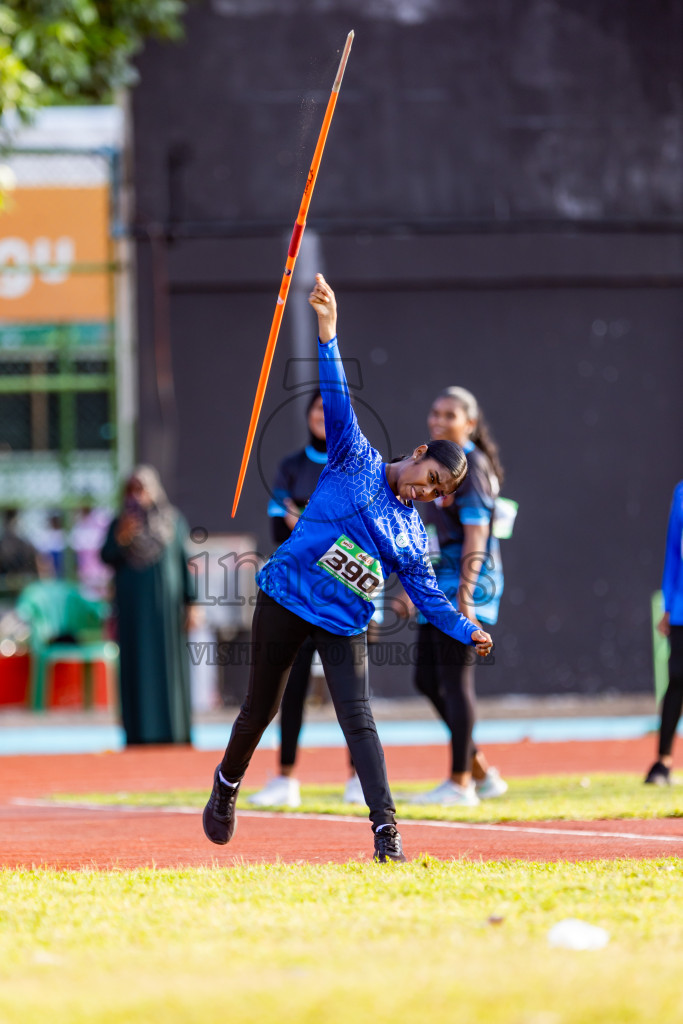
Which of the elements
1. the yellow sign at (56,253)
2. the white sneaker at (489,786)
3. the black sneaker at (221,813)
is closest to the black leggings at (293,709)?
the white sneaker at (489,786)

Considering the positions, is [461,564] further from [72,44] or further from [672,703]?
[72,44]

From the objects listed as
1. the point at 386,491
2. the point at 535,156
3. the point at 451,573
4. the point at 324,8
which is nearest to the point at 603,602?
the point at 535,156

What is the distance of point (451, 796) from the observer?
25.6 feet

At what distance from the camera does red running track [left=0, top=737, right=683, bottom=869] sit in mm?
5887

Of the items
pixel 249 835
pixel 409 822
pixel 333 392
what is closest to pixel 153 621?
pixel 409 822

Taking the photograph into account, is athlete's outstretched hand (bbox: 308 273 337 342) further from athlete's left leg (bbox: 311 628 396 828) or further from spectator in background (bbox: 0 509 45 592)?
spectator in background (bbox: 0 509 45 592)

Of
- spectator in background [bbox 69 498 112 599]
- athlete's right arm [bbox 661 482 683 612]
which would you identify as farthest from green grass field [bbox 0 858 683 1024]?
spectator in background [bbox 69 498 112 599]

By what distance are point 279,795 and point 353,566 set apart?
2.93 metres

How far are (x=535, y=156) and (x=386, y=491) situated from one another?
11201 millimetres

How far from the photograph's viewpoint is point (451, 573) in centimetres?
780

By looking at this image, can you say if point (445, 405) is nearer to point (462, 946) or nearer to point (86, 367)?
point (462, 946)

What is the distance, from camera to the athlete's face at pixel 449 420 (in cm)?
777

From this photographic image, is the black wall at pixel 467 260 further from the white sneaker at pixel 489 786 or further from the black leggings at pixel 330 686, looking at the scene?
the black leggings at pixel 330 686

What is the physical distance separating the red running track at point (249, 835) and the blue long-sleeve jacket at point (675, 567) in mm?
1972
